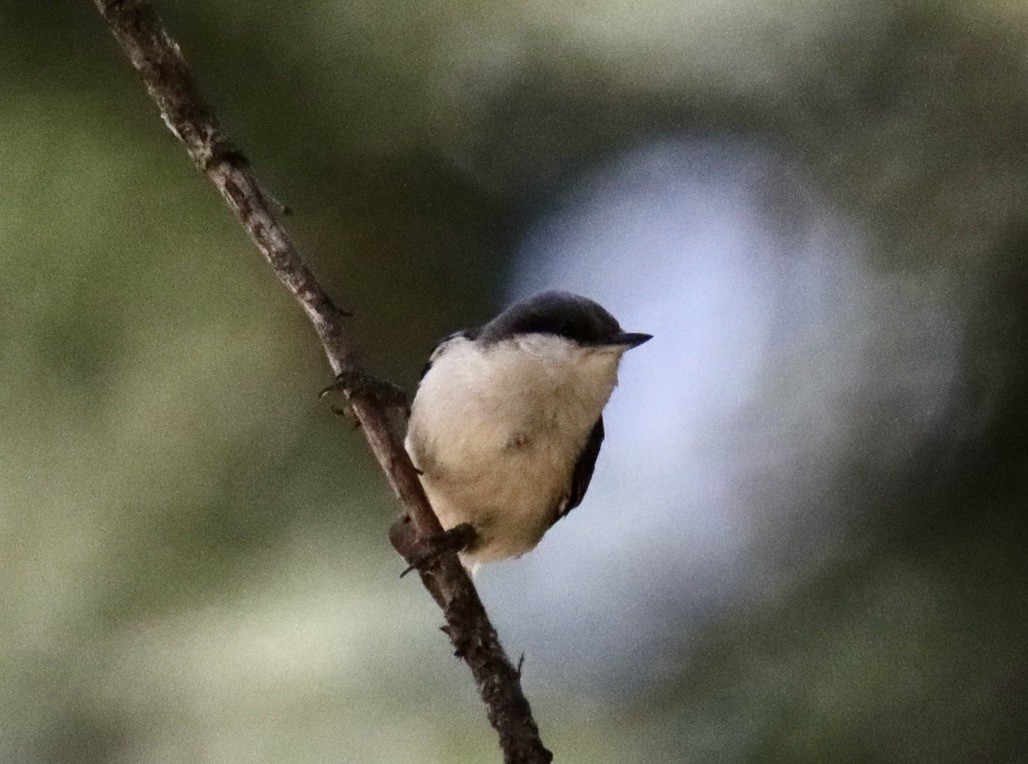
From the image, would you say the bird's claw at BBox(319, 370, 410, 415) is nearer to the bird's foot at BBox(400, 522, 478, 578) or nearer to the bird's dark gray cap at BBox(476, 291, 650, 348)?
the bird's foot at BBox(400, 522, 478, 578)

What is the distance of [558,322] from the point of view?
1866 mm

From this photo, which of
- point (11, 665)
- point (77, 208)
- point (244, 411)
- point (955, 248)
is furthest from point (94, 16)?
point (955, 248)

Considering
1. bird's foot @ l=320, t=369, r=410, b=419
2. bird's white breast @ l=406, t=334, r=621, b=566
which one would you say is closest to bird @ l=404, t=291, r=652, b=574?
bird's white breast @ l=406, t=334, r=621, b=566

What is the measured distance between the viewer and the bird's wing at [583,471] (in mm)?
1890

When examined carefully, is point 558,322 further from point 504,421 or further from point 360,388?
point 360,388

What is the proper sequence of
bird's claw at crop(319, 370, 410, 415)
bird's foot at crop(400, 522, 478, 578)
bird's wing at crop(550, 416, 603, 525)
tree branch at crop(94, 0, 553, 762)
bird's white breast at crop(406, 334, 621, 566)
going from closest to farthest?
tree branch at crop(94, 0, 553, 762) → bird's claw at crop(319, 370, 410, 415) → bird's foot at crop(400, 522, 478, 578) → bird's white breast at crop(406, 334, 621, 566) → bird's wing at crop(550, 416, 603, 525)

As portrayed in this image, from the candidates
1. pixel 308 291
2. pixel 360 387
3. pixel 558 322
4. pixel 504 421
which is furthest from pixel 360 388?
pixel 558 322

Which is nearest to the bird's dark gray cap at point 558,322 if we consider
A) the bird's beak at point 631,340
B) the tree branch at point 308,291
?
the bird's beak at point 631,340

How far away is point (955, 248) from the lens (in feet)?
5.58

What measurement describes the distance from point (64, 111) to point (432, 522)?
0.81 m

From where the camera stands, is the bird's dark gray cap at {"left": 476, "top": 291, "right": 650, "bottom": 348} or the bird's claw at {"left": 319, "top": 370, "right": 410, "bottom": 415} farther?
the bird's dark gray cap at {"left": 476, "top": 291, "right": 650, "bottom": 348}

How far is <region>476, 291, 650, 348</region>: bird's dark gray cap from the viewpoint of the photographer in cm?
184

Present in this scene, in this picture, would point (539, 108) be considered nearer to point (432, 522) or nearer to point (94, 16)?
point (94, 16)

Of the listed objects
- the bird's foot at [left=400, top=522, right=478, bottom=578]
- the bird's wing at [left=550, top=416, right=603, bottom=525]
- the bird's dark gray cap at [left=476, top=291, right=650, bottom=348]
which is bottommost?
the bird's foot at [left=400, top=522, right=478, bottom=578]
